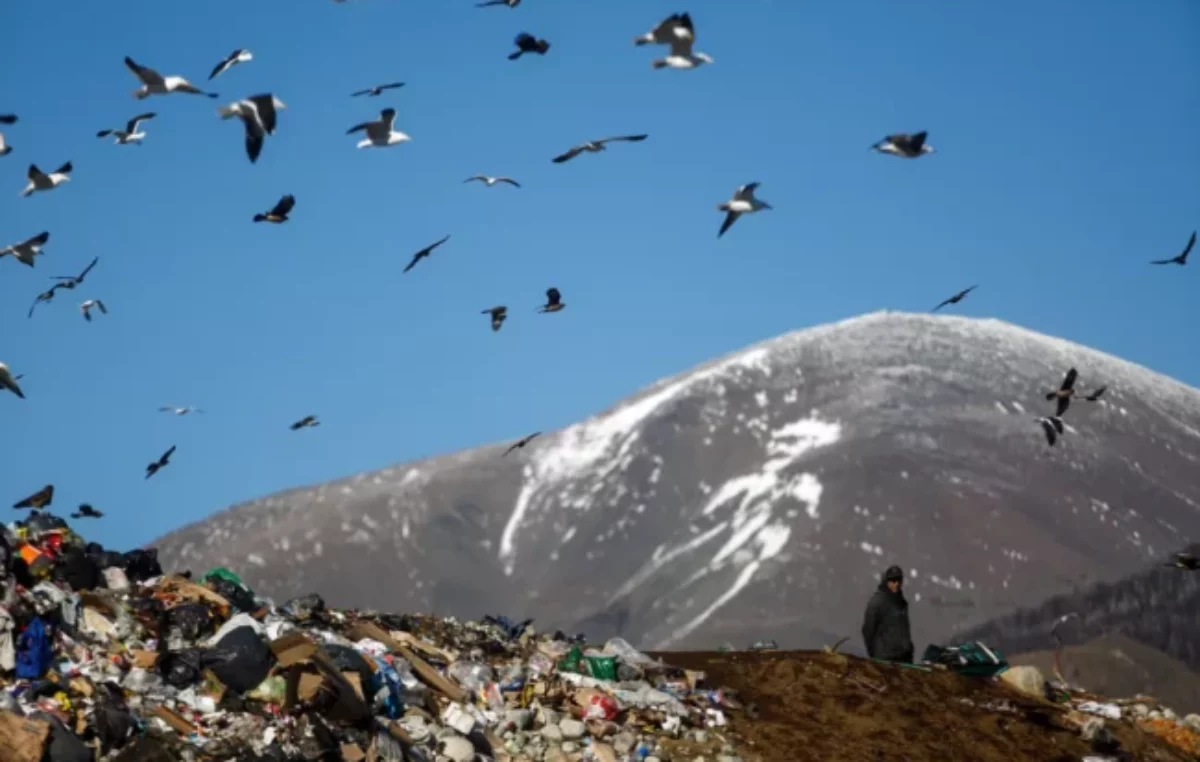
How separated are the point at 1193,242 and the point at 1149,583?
8519cm

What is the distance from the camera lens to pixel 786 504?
13662 centimetres

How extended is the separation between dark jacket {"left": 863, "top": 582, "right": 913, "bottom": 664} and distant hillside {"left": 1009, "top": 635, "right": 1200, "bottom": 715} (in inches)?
1763

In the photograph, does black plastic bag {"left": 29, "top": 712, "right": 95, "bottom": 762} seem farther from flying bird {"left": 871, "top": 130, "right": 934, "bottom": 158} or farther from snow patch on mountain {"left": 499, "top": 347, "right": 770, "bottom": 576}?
snow patch on mountain {"left": 499, "top": 347, "right": 770, "bottom": 576}

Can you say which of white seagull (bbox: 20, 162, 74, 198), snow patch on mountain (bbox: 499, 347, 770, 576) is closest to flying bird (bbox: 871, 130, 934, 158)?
white seagull (bbox: 20, 162, 74, 198)

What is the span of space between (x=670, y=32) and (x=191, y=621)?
672 cm

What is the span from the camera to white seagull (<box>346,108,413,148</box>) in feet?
54.9

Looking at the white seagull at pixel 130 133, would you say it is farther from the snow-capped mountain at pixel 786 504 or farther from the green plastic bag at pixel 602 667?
the snow-capped mountain at pixel 786 504

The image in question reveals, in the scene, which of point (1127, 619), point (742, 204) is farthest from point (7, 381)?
point (1127, 619)

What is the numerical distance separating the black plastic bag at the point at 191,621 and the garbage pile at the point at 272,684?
1cm

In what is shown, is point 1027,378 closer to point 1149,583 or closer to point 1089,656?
point 1149,583

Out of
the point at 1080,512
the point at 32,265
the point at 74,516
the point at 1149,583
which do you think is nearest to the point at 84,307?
the point at 32,265

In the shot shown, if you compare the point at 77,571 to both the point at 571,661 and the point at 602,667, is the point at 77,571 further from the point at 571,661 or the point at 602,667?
the point at 602,667

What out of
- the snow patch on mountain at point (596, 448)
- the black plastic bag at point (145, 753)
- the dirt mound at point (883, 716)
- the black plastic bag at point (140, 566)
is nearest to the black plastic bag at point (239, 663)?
the black plastic bag at point (145, 753)

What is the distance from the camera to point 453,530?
15425cm
